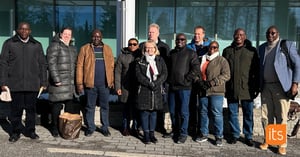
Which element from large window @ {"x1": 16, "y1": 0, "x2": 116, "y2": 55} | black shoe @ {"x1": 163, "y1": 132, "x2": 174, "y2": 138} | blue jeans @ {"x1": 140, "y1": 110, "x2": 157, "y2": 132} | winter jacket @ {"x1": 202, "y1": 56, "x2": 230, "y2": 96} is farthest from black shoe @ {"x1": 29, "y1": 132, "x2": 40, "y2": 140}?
large window @ {"x1": 16, "y1": 0, "x2": 116, "y2": 55}

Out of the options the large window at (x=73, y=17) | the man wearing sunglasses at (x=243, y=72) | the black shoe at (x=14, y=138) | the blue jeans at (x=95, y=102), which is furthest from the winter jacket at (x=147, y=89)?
the large window at (x=73, y=17)

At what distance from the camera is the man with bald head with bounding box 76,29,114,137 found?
5438 millimetres

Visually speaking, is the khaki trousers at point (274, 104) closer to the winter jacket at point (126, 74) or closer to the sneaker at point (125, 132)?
the winter jacket at point (126, 74)

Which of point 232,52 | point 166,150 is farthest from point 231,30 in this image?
point 166,150

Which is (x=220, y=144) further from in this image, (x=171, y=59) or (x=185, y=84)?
(x=171, y=59)

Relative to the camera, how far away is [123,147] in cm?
522

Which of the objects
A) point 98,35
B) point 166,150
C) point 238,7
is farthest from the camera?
point 238,7

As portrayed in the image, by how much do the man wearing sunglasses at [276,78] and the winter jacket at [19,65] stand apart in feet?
11.9

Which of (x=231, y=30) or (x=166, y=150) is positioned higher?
(x=231, y=30)

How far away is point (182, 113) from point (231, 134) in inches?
37.9

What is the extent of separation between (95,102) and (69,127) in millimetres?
614

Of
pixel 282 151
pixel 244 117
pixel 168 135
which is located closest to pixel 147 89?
pixel 168 135

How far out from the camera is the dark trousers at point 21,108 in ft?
17.4

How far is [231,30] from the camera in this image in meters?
12.8
